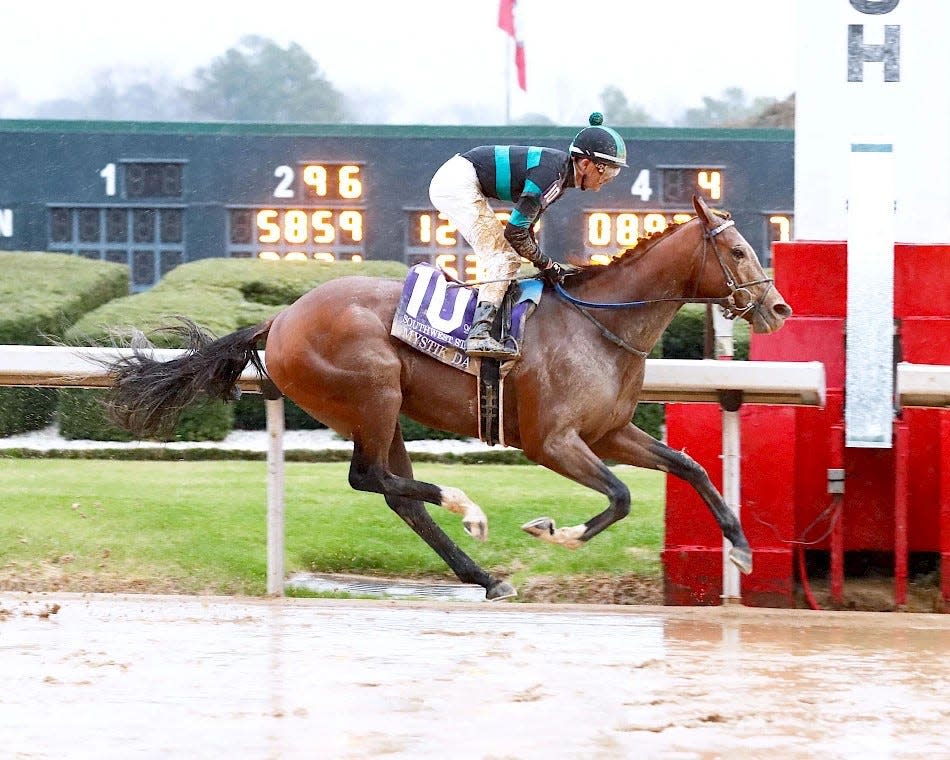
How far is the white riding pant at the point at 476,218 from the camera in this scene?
515 cm

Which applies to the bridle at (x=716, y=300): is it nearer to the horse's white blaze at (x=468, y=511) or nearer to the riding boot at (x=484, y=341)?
the riding boot at (x=484, y=341)

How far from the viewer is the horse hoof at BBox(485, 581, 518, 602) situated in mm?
5188

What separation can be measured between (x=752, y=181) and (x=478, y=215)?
22.1ft

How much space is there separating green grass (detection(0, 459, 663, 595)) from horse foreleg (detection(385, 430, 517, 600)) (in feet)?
2.02

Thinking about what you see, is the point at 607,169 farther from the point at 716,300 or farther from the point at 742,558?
the point at 742,558

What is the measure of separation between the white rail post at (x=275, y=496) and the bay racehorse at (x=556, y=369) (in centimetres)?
30

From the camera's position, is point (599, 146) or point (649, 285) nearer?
point (599, 146)

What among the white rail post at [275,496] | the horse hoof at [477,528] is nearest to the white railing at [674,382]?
the white rail post at [275,496]

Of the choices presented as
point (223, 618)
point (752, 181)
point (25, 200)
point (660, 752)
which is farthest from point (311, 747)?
point (25, 200)

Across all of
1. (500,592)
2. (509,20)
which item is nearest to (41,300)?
(500,592)

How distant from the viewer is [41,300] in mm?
10164

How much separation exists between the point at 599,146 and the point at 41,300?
629 cm

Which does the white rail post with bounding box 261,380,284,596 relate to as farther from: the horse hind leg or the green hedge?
the green hedge

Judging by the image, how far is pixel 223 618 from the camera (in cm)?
488
